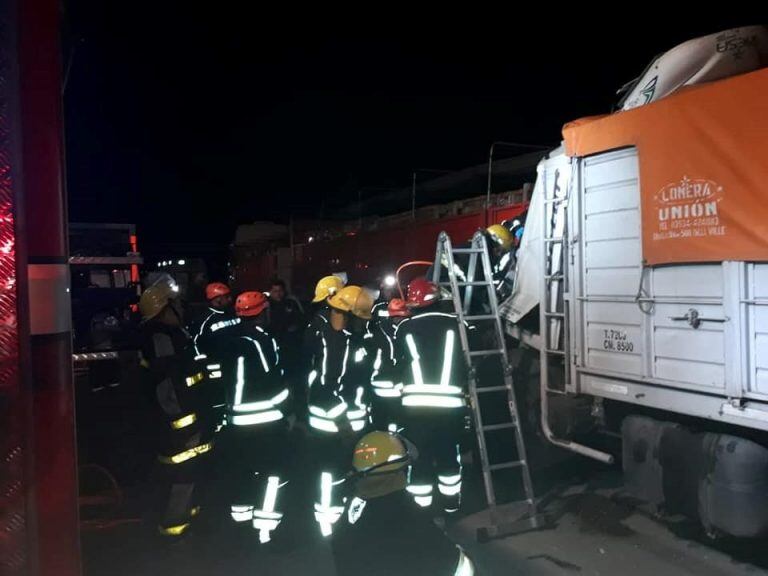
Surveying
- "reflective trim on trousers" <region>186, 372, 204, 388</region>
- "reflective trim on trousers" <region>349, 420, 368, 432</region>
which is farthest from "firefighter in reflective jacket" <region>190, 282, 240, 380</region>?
"reflective trim on trousers" <region>349, 420, 368, 432</region>

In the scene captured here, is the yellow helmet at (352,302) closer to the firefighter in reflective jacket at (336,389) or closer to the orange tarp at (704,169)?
the firefighter in reflective jacket at (336,389)

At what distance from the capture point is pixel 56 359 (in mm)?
1924

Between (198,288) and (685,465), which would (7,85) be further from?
(198,288)

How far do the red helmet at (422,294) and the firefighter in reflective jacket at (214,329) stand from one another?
146 centimetres

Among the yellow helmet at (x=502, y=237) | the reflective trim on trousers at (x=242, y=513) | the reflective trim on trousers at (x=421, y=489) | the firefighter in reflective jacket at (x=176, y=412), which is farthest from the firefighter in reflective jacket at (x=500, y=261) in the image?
the reflective trim on trousers at (x=242, y=513)

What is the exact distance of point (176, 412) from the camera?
5082 millimetres

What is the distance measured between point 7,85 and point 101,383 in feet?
28.5

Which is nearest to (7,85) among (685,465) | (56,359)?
(56,359)

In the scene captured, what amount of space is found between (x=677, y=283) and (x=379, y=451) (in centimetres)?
235

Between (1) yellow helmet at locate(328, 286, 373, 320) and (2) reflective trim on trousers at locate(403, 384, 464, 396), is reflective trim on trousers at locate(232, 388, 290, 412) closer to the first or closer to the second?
(1) yellow helmet at locate(328, 286, 373, 320)

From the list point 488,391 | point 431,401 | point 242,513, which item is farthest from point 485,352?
point 242,513

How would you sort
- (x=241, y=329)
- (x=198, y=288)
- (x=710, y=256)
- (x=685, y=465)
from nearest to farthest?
(x=710, y=256) → (x=685, y=465) → (x=241, y=329) → (x=198, y=288)

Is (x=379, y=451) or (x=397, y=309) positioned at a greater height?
(x=397, y=309)

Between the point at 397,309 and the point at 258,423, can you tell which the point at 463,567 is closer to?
the point at 258,423
